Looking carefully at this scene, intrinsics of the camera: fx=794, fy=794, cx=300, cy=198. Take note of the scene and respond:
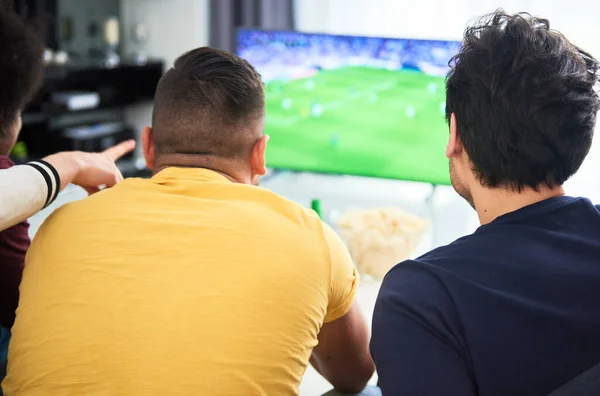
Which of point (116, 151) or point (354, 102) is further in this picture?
point (354, 102)

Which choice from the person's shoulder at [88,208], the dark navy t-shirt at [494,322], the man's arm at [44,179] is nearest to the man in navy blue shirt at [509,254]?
the dark navy t-shirt at [494,322]

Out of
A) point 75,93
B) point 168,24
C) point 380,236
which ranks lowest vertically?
point 75,93

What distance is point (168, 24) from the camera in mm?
4324

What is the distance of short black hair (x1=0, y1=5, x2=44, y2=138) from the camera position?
63.6 inches

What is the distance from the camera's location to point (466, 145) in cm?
114

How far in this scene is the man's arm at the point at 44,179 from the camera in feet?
4.04

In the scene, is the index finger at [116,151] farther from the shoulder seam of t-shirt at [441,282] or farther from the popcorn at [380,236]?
the shoulder seam of t-shirt at [441,282]

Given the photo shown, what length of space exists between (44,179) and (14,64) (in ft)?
1.43

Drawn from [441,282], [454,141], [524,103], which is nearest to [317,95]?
[454,141]

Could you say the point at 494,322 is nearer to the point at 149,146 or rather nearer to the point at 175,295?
the point at 175,295

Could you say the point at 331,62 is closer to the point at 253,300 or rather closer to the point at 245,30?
the point at 245,30

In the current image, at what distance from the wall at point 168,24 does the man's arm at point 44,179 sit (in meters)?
2.84

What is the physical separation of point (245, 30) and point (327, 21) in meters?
1.69

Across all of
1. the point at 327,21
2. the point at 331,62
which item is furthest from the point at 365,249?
the point at 327,21
